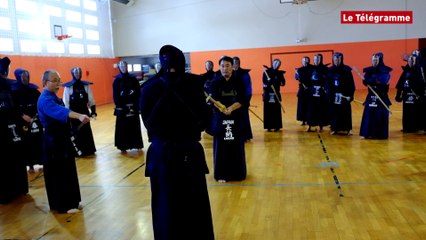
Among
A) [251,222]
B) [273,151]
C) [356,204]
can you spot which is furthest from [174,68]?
[273,151]

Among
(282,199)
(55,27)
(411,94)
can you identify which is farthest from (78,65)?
(282,199)

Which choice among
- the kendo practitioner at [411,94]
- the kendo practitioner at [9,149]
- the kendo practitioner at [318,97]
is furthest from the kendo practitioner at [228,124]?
the kendo practitioner at [411,94]

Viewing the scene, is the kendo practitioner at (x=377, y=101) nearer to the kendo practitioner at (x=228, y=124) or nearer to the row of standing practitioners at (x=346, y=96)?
the row of standing practitioners at (x=346, y=96)

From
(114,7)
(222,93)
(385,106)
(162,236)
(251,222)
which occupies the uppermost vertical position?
(114,7)

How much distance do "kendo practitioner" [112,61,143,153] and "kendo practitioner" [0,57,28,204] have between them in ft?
8.22

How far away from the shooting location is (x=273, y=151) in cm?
783

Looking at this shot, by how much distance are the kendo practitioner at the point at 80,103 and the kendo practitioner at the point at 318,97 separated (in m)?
5.21

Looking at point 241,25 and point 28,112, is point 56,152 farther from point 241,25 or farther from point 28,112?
point 241,25

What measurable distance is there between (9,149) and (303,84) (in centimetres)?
732

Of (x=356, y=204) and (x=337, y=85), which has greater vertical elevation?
(x=337, y=85)

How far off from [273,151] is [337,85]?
2.44 meters

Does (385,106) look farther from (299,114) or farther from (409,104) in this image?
(299,114)

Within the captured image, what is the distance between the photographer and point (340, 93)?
353 inches

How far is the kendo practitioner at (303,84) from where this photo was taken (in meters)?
10.3
